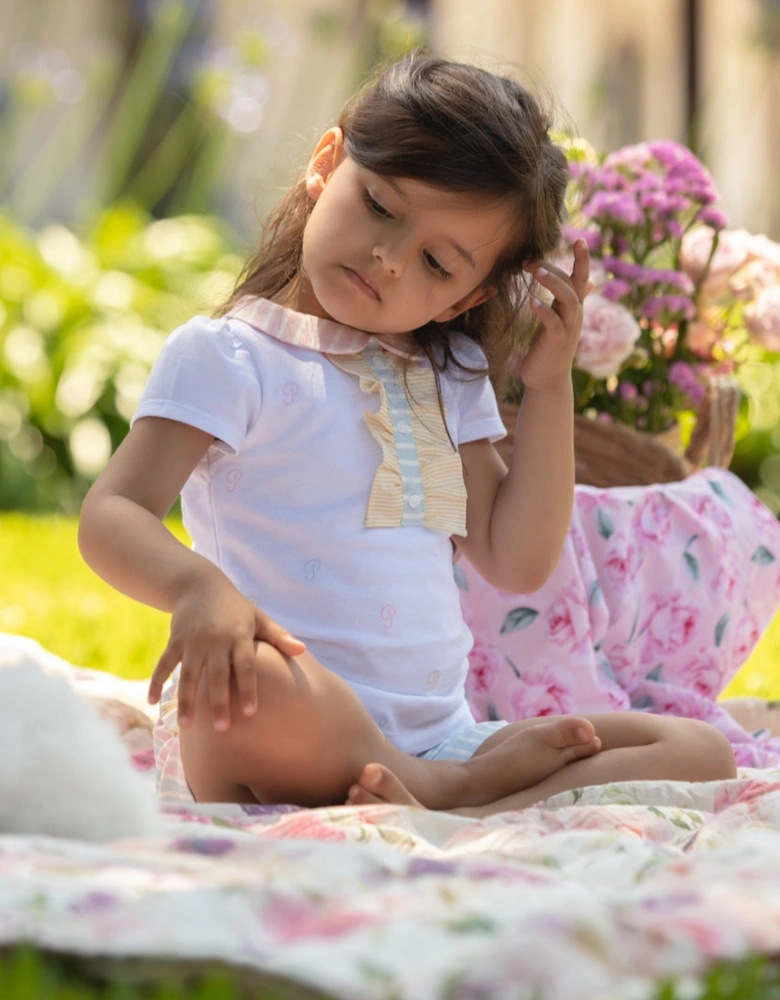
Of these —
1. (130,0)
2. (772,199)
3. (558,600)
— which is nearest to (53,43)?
(130,0)

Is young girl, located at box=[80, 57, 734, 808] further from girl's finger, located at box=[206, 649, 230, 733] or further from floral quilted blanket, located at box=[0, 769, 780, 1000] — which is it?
floral quilted blanket, located at box=[0, 769, 780, 1000]

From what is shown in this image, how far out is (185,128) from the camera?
7.60 meters

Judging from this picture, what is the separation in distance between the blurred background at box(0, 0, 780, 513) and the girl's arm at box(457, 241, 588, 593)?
3.07m

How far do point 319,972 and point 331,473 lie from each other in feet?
3.38

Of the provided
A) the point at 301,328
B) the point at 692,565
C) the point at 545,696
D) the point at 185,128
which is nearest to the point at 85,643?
the point at 545,696

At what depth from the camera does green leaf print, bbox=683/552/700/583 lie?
2654 millimetres

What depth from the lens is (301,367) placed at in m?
1.98

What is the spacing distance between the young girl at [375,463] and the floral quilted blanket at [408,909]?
1.12 ft

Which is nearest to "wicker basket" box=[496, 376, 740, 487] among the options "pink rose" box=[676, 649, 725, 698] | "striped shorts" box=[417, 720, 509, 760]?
"pink rose" box=[676, 649, 725, 698]


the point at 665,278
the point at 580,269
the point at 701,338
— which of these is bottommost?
the point at 701,338

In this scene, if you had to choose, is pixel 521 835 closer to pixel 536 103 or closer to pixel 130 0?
pixel 536 103

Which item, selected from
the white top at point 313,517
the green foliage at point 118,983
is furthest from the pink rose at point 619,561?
the green foliage at point 118,983

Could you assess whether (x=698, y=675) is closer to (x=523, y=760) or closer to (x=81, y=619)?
(x=523, y=760)

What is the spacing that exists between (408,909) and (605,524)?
158 centimetres
